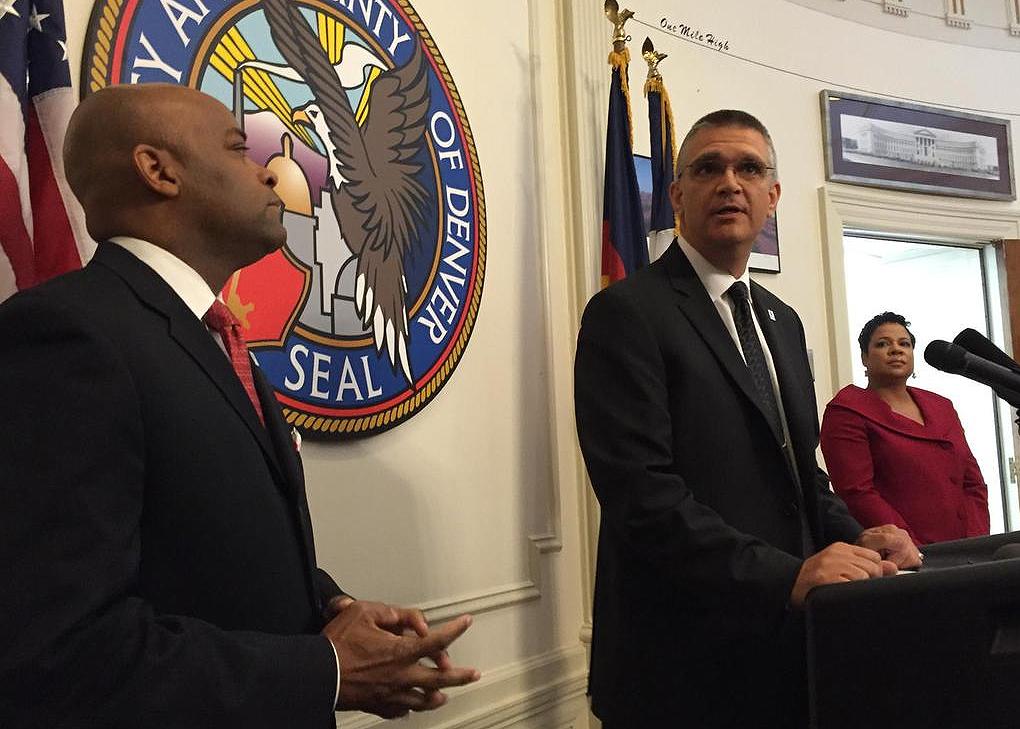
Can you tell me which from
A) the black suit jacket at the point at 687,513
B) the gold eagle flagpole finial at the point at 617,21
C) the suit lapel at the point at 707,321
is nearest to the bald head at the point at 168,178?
the black suit jacket at the point at 687,513

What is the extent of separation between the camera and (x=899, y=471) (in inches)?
120

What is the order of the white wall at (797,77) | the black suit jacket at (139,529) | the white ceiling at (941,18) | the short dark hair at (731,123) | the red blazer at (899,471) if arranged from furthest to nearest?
the white ceiling at (941,18) → the white wall at (797,77) → the red blazer at (899,471) → the short dark hair at (731,123) → the black suit jacket at (139,529)

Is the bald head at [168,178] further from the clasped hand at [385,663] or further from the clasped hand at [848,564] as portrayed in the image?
the clasped hand at [848,564]

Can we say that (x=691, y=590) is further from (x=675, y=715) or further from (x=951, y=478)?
(x=951, y=478)

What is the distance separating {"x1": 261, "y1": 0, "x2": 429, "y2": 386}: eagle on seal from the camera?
215 cm

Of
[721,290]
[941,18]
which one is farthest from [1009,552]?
[941,18]

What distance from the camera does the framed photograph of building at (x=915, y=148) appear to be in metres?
4.89

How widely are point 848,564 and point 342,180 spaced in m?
1.46

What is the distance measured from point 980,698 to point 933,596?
10 centimetres

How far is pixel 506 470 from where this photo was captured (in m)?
2.70

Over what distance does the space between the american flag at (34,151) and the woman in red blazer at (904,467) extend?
2.36m

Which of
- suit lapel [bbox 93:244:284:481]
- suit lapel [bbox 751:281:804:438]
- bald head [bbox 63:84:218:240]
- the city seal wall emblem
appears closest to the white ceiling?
the city seal wall emblem

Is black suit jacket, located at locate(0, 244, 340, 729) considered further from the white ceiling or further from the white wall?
the white ceiling

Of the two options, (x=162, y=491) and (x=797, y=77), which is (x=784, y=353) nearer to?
(x=162, y=491)
